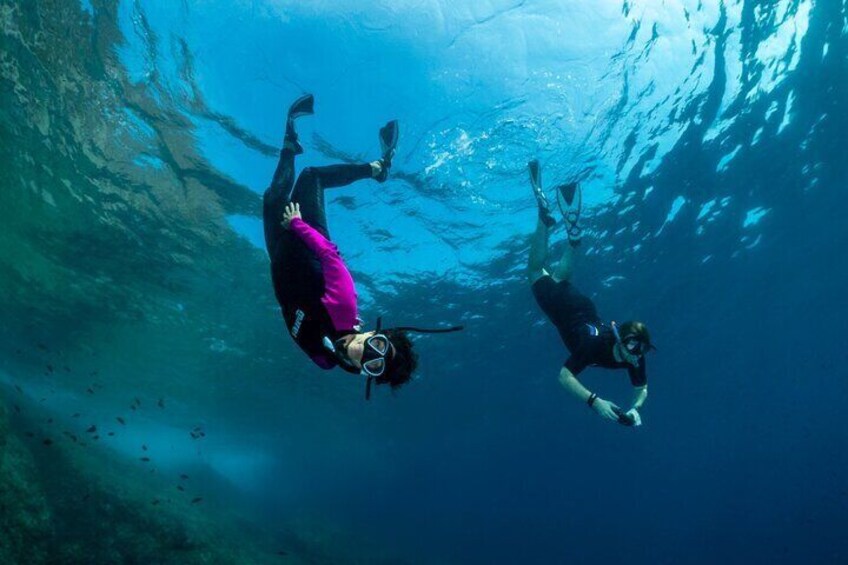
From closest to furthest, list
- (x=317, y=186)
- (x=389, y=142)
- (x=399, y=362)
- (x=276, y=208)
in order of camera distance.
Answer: (x=399, y=362) → (x=276, y=208) → (x=317, y=186) → (x=389, y=142)

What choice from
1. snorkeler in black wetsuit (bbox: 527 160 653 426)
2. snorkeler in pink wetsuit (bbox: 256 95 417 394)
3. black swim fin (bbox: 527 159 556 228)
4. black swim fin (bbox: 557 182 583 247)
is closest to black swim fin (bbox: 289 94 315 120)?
snorkeler in pink wetsuit (bbox: 256 95 417 394)

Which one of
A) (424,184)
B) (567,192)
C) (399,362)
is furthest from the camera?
(424,184)

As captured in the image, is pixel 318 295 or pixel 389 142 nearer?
pixel 318 295

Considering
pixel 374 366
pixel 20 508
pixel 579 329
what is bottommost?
pixel 374 366

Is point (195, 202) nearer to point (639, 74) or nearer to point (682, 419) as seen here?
point (639, 74)

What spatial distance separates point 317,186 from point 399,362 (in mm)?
2951

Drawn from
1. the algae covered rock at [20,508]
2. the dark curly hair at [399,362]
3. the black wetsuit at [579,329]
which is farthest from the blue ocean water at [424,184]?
the dark curly hair at [399,362]

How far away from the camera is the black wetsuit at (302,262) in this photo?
4.22m

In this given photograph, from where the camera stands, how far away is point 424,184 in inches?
527

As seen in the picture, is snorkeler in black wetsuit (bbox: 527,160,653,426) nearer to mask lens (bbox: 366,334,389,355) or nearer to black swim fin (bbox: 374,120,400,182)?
black swim fin (bbox: 374,120,400,182)

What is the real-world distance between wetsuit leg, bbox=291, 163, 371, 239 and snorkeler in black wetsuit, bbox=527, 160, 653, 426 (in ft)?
15.2

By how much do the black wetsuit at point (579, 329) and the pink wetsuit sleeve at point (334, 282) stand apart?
5.25 m

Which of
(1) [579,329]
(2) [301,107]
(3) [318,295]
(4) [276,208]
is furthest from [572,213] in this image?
(3) [318,295]

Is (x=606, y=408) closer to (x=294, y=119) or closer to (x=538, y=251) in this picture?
(x=538, y=251)
